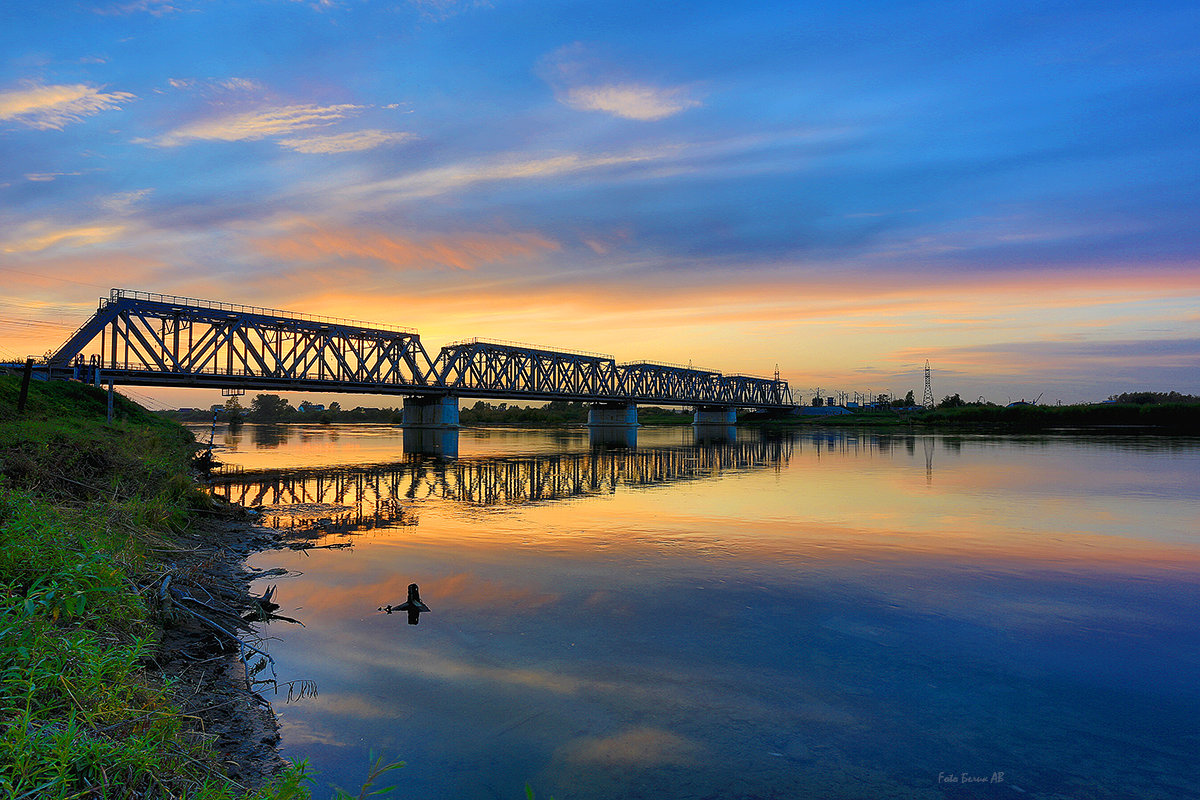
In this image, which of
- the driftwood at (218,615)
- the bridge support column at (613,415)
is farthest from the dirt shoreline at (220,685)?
the bridge support column at (613,415)

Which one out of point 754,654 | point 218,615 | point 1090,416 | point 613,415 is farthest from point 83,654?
point 1090,416

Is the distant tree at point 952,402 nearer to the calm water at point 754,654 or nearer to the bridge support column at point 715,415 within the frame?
the bridge support column at point 715,415

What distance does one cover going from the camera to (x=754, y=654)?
10664mm

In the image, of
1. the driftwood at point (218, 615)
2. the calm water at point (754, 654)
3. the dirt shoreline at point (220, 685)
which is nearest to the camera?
the dirt shoreline at point (220, 685)

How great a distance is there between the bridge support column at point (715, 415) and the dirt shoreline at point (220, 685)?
16611 cm

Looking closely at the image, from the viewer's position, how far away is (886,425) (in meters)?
137

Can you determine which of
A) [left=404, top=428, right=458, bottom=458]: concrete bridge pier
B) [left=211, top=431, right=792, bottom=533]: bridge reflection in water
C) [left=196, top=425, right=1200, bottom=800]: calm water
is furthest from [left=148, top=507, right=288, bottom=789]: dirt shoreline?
[left=404, top=428, right=458, bottom=458]: concrete bridge pier

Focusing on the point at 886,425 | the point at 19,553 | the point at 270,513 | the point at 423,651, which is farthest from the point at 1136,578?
the point at 886,425

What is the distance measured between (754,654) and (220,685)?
26.8 ft

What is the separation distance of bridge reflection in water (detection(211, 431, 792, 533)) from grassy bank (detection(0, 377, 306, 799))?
9.55 m

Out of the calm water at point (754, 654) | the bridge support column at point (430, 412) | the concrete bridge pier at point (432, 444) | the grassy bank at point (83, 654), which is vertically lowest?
the calm water at point (754, 654)

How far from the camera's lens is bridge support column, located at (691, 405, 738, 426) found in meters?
177

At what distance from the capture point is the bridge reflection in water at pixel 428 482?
86.0 ft

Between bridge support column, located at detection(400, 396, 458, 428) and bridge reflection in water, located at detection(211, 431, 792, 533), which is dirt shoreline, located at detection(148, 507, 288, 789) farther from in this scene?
bridge support column, located at detection(400, 396, 458, 428)
